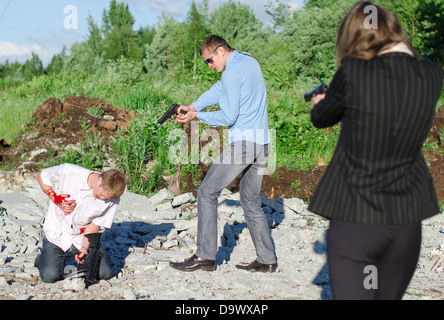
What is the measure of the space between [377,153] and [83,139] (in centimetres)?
770

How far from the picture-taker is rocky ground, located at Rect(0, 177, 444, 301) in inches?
163

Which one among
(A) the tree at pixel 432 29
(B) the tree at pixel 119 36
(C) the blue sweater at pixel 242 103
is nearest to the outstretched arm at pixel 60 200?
(C) the blue sweater at pixel 242 103

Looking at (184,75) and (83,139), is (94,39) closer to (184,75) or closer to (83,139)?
(184,75)

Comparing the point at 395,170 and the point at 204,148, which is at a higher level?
the point at 395,170

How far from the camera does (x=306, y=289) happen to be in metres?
4.30

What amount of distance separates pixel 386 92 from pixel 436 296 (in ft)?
9.08

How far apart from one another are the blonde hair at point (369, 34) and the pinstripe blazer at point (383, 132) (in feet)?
0.22

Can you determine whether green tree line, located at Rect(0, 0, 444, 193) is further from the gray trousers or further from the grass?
the gray trousers

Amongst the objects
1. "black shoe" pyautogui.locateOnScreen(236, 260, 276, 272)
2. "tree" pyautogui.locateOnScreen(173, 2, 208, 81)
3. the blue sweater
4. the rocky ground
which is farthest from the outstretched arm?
"tree" pyautogui.locateOnScreen(173, 2, 208, 81)

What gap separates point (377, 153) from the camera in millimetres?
2219

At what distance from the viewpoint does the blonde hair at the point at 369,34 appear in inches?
87.9

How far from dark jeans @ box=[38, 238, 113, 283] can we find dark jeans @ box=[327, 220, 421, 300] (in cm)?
258
